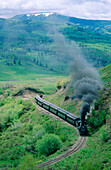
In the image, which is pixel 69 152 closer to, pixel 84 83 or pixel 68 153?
pixel 68 153

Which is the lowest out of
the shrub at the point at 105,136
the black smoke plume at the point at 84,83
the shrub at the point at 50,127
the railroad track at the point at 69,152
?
the shrub at the point at 50,127

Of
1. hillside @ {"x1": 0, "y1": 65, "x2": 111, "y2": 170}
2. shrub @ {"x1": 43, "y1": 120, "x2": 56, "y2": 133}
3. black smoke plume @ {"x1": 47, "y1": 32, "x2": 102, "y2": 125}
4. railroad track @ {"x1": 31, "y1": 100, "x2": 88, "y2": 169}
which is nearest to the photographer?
hillside @ {"x1": 0, "y1": 65, "x2": 111, "y2": 170}

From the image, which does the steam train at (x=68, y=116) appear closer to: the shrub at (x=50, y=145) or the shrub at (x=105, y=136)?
the shrub at (x=50, y=145)

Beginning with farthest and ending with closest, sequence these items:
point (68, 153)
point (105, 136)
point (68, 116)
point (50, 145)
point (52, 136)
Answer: point (68, 116)
point (52, 136)
point (50, 145)
point (68, 153)
point (105, 136)

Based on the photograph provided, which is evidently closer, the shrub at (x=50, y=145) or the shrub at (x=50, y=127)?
the shrub at (x=50, y=145)

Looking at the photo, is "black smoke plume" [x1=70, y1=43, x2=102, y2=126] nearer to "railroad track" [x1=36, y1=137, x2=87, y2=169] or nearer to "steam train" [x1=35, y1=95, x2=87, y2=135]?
"steam train" [x1=35, y1=95, x2=87, y2=135]

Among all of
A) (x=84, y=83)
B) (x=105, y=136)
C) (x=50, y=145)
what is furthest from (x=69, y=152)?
(x=84, y=83)

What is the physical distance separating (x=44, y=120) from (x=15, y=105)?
23.1 meters

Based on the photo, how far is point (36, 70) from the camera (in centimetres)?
17800

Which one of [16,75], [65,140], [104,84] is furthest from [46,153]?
[16,75]

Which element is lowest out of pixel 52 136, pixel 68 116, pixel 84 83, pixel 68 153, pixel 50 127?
pixel 50 127

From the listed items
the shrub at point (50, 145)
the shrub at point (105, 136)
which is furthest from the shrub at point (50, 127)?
the shrub at point (105, 136)

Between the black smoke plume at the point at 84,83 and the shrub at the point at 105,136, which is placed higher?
the black smoke plume at the point at 84,83

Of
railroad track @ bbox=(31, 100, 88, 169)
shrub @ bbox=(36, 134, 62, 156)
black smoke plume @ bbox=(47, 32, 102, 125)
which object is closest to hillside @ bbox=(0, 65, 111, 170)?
shrub @ bbox=(36, 134, 62, 156)
